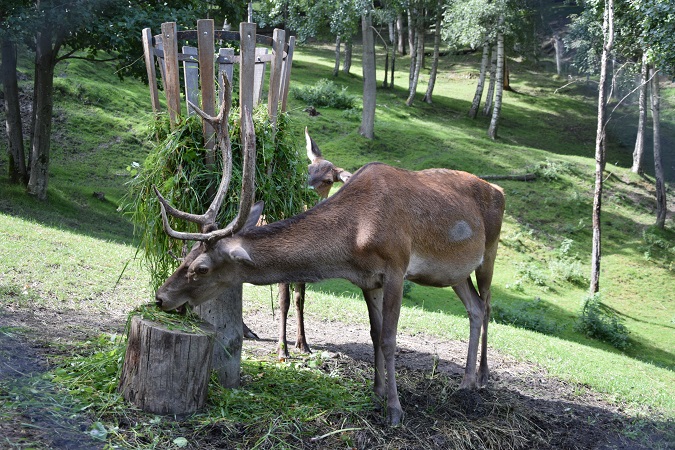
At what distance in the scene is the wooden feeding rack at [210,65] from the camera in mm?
6570

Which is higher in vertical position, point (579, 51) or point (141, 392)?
point (579, 51)

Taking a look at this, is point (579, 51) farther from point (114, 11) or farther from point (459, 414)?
point (459, 414)

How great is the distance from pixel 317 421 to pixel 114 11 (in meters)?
14.0

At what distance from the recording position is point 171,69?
673cm

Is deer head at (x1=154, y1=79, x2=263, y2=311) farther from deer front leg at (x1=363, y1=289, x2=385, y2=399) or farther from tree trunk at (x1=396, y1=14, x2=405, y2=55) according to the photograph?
tree trunk at (x1=396, y1=14, x2=405, y2=55)

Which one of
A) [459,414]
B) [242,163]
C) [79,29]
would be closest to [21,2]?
[79,29]

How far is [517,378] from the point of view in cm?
938

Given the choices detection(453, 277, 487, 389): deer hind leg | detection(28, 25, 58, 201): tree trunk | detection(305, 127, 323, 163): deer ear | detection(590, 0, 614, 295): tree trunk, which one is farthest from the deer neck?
detection(590, 0, 614, 295): tree trunk

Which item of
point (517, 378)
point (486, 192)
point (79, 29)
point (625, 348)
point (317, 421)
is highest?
point (79, 29)

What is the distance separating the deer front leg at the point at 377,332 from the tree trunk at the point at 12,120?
623 inches

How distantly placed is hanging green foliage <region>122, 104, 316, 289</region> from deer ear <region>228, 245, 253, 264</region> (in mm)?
A: 649

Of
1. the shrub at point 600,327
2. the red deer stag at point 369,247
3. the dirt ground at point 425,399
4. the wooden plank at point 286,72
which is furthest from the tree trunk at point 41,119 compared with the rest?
the shrub at point 600,327

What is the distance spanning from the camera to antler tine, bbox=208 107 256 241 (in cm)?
629

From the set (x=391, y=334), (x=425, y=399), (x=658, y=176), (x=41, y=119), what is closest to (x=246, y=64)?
A: (x=391, y=334)
